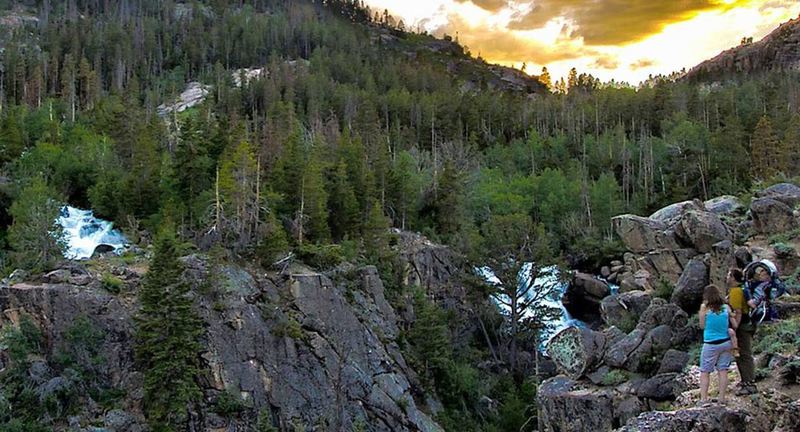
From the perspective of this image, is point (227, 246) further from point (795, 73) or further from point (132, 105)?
point (795, 73)

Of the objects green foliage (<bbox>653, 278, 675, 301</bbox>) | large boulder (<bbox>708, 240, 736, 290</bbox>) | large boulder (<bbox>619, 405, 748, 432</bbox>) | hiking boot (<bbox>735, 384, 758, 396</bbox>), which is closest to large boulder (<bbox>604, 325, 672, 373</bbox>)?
large boulder (<bbox>708, 240, 736, 290</bbox>)

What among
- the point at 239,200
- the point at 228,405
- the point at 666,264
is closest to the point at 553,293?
the point at 666,264

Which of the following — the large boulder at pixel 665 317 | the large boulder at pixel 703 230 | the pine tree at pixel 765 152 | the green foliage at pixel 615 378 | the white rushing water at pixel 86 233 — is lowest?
the white rushing water at pixel 86 233

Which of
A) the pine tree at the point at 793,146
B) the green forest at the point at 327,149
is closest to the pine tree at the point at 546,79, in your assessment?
the green forest at the point at 327,149

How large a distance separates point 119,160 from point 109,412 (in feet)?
113

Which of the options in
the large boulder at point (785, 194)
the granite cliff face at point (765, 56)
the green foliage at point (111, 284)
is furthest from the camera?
the granite cliff face at point (765, 56)

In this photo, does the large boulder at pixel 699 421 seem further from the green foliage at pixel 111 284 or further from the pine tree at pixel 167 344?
the green foliage at pixel 111 284

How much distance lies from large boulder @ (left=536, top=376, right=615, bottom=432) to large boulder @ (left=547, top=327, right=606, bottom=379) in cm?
46

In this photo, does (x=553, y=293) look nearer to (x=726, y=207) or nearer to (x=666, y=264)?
(x=726, y=207)

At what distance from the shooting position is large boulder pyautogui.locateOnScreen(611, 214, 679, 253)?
2955 cm

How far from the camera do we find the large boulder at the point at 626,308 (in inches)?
954

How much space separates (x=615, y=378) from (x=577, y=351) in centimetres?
146

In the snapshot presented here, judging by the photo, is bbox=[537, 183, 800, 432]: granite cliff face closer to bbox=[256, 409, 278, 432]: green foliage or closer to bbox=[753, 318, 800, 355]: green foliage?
bbox=[753, 318, 800, 355]: green foliage

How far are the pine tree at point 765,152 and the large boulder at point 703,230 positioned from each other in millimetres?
47831
